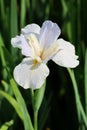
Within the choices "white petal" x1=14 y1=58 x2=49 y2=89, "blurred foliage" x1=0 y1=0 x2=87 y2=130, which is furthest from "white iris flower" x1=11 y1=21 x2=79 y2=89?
"blurred foliage" x1=0 y1=0 x2=87 y2=130

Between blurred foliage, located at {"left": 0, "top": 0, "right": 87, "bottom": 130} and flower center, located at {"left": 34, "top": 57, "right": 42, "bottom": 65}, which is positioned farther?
blurred foliage, located at {"left": 0, "top": 0, "right": 87, "bottom": 130}

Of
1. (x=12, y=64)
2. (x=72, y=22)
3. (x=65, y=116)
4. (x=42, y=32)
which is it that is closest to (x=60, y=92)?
(x=65, y=116)

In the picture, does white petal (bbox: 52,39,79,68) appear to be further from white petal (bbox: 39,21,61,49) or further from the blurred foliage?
the blurred foliage

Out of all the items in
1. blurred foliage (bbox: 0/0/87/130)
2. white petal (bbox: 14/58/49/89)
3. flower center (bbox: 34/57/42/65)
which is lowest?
blurred foliage (bbox: 0/0/87/130)

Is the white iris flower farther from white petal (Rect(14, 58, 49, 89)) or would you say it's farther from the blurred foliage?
the blurred foliage

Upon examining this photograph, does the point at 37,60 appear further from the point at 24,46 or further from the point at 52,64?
the point at 52,64

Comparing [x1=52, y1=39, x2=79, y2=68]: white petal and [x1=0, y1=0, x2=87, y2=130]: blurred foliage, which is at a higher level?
[x1=52, y1=39, x2=79, y2=68]: white petal

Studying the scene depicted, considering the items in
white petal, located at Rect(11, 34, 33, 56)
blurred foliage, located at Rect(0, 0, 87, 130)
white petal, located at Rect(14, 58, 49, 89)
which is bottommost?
blurred foliage, located at Rect(0, 0, 87, 130)
